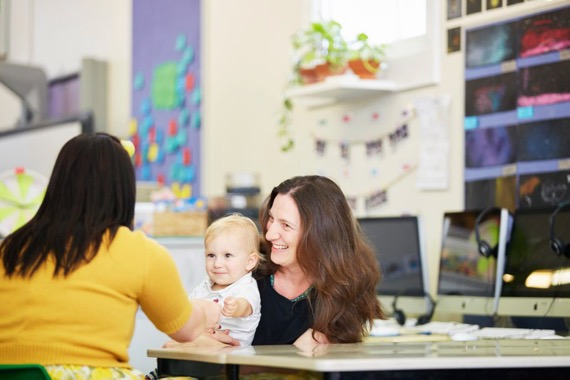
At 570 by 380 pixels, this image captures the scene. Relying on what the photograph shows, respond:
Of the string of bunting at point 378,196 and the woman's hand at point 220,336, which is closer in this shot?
the woman's hand at point 220,336

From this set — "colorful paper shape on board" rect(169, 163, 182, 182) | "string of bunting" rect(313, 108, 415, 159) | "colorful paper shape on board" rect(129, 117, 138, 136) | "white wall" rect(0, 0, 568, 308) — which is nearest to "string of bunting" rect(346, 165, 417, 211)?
"white wall" rect(0, 0, 568, 308)

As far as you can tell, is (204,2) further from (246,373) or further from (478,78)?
(246,373)

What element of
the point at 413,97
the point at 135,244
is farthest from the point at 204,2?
the point at 135,244

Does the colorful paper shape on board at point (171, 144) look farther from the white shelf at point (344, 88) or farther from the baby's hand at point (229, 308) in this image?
the baby's hand at point (229, 308)

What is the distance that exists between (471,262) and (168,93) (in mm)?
3095

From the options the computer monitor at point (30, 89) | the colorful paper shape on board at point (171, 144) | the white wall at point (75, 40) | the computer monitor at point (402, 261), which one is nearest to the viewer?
the computer monitor at point (402, 261)

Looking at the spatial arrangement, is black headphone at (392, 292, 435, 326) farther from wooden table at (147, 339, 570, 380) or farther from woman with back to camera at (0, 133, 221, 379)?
woman with back to camera at (0, 133, 221, 379)

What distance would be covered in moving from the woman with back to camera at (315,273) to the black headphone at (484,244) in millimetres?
898

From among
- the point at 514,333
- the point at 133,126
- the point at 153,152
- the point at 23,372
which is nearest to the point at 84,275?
the point at 23,372

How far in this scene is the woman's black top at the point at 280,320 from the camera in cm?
271

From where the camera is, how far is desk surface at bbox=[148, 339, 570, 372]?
1.97 m

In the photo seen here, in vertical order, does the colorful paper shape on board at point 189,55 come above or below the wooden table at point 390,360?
above

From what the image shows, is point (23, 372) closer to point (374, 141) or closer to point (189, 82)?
point (374, 141)

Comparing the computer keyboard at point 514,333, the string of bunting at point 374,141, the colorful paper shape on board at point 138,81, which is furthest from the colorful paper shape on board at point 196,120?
the computer keyboard at point 514,333
